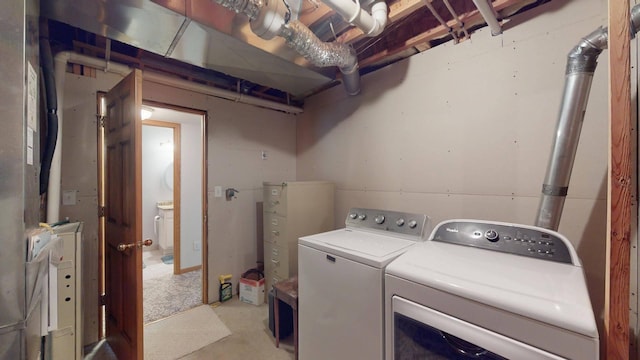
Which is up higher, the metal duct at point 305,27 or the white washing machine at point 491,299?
the metal duct at point 305,27

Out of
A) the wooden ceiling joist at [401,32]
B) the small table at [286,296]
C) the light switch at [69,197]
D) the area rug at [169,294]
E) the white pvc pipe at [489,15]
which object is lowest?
the area rug at [169,294]

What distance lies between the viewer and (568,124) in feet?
4.37

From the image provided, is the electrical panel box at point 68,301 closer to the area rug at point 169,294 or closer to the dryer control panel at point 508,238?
the area rug at point 169,294

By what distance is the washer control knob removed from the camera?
1.33m

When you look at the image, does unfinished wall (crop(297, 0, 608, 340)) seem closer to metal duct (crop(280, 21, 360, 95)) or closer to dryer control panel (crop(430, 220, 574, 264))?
metal duct (crop(280, 21, 360, 95))

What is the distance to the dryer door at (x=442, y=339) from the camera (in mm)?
829

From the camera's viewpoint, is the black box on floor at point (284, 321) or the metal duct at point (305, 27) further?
the black box on floor at point (284, 321)

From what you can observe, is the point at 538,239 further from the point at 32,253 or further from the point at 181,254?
the point at 181,254

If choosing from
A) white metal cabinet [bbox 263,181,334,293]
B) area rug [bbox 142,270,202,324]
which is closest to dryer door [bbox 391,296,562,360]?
white metal cabinet [bbox 263,181,334,293]

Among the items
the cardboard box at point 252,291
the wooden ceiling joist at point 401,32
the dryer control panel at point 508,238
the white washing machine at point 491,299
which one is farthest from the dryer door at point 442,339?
the cardboard box at point 252,291

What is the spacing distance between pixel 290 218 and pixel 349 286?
123 centimetres

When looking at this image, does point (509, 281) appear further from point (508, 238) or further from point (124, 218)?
point (124, 218)

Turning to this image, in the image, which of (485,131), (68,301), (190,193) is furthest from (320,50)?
(190,193)

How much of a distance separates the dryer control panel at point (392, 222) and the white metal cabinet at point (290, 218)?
24.7 inches
